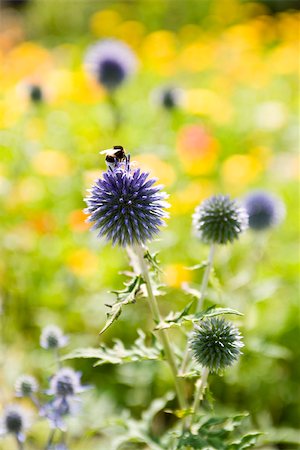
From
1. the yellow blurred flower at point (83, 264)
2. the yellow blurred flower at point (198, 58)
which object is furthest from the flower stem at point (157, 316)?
the yellow blurred flower at point (198, 58)

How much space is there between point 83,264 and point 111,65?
70.5 inches

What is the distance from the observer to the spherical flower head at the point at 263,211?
2.59 m

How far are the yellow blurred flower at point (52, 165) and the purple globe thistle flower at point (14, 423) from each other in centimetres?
202

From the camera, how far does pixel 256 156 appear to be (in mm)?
4191

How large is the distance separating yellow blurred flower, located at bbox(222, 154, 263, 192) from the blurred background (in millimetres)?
11

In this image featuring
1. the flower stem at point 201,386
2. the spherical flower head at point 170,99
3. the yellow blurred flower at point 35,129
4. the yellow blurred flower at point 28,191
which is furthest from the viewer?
the yellow blurred flower at point 35,129

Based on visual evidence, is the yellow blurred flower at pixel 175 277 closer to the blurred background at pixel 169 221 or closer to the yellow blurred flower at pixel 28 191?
the blurred background at pixel 169 221

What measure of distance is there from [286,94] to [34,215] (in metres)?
3.46

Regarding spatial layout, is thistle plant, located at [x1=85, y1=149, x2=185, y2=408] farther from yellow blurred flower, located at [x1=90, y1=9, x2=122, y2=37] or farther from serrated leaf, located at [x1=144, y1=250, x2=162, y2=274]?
yellow blurred flower, located at [x1=90, y1=9, x2=122, y2=37]

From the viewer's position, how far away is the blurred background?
8.29 ft

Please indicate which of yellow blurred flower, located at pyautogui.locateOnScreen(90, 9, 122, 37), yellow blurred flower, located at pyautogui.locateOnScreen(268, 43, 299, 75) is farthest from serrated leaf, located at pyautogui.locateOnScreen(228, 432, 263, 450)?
yellow blurred flower, located at pyautogui.locateOnScreen(90, 9, 122, 37)

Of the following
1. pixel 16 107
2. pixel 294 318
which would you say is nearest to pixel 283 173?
pixel 294 318

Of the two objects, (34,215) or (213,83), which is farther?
(213,83)

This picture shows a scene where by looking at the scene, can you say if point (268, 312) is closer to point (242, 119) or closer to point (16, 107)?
point (16, 107)
